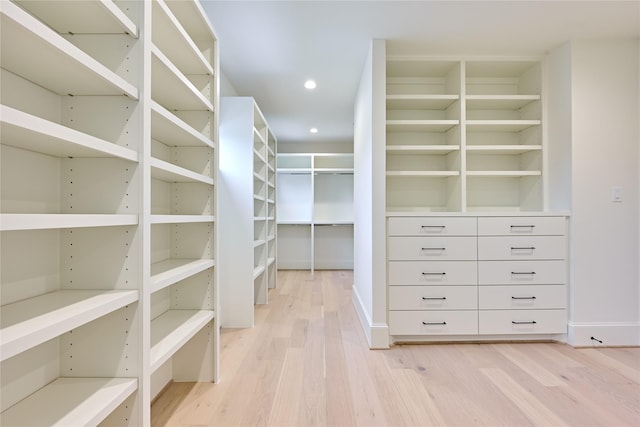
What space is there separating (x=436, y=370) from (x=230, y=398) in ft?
4.16

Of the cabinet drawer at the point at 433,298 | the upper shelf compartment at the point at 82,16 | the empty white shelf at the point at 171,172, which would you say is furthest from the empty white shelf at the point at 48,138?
the cabinet drawer at the point at 433,298

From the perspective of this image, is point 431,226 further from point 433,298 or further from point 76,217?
point 76,217

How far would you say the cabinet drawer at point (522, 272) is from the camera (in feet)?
8.21

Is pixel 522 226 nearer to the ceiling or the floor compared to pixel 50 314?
nearer to the ceiling

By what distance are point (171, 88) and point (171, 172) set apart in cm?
46

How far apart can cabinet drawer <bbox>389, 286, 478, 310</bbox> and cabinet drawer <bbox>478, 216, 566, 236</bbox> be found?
476 millimetres

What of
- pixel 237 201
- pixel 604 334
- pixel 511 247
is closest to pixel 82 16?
pixel 237 201

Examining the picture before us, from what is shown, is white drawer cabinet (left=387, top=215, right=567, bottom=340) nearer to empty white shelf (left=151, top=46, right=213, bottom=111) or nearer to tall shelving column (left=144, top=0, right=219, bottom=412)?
tall shelving column (left=144, top=0, right=219, bottom=412)

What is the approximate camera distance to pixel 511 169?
300cm

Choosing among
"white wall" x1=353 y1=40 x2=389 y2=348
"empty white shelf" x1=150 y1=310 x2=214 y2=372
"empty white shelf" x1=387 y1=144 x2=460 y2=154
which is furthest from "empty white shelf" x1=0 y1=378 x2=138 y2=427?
"empty white shelf" x1=387 y1=144 x2=460 y2=154

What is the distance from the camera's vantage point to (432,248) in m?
2.50

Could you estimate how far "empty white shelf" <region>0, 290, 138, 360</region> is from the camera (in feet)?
2.37

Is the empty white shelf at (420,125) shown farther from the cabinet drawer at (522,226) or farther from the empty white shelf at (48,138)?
the empty white shelf at (48,138)

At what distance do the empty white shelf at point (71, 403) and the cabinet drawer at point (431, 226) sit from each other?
1.91m
